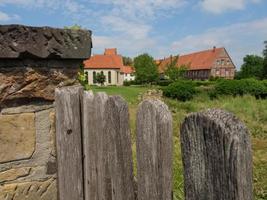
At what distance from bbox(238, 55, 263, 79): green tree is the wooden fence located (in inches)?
2721

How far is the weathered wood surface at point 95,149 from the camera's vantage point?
4.75 ft

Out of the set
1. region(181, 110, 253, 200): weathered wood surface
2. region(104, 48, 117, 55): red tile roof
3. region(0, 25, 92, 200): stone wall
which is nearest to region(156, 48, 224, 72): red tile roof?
region(104, 48, 117, 55): red tile roof

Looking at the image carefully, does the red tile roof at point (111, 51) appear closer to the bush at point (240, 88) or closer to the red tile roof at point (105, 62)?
the red tile roof at point (105, 62)

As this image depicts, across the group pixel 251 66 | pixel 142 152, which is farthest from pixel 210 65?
pixel 142 152

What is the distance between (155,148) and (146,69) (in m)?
64.2

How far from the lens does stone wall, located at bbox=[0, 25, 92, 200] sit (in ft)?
5.63

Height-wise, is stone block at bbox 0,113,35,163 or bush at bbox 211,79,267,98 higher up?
stone block at bbox 0,113,35,163

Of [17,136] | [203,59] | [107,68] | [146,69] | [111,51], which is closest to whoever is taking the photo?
[17,136]

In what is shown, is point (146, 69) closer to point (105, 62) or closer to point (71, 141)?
point (105, 62)

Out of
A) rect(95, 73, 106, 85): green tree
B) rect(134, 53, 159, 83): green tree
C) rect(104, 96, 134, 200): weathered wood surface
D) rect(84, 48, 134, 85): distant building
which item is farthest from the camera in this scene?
rect(84, 48, 134, 85): distant building

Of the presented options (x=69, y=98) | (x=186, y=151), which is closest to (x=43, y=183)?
(x=69, y=98)

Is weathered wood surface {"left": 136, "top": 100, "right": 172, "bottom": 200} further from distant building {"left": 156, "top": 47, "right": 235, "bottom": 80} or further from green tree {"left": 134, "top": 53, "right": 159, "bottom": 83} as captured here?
distant building {"left": 156, "top": 47, "right": 235, "bottom": 80}

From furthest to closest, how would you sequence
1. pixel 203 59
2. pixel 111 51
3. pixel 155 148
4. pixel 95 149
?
pixel 111 51 → pixel 203 59 → pixel 95 149 → pixel 155 148

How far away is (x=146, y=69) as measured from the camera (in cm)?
6512
